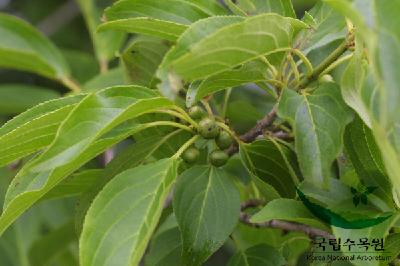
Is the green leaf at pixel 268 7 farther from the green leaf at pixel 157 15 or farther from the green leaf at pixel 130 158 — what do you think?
the green leaf at pixel 130 158

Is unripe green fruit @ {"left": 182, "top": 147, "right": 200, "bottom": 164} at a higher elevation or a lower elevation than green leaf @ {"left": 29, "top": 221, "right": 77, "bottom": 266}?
higher

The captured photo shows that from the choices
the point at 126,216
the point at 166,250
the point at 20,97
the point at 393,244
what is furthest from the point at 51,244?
the point at 393,244

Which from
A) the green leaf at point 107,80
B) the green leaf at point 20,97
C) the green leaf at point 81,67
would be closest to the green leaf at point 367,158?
the green leaf at point 107,80

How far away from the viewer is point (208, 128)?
1.13 m

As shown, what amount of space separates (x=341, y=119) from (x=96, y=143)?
0.32m

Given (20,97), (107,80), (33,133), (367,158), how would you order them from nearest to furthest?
1. (33,133)
2. (367,158)
3. (107,80)
4. (20,97)

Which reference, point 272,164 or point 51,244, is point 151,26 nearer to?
point 272,164

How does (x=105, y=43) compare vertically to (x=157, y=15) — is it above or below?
below

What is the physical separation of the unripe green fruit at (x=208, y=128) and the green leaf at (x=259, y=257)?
0.20 meters

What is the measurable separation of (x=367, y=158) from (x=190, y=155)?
0.87 ft

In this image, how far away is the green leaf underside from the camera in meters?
0.90

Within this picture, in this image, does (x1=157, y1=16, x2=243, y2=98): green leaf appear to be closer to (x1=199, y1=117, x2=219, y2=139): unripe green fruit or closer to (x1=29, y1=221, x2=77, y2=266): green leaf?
(x1=199, y1=117, x2=219, y2=139): unripe green fruit

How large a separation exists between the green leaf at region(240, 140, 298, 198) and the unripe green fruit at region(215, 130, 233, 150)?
24 mm

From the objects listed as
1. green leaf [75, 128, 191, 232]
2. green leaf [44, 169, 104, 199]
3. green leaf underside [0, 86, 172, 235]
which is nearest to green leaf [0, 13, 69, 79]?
green leaf [44, 169, 104, 199]
